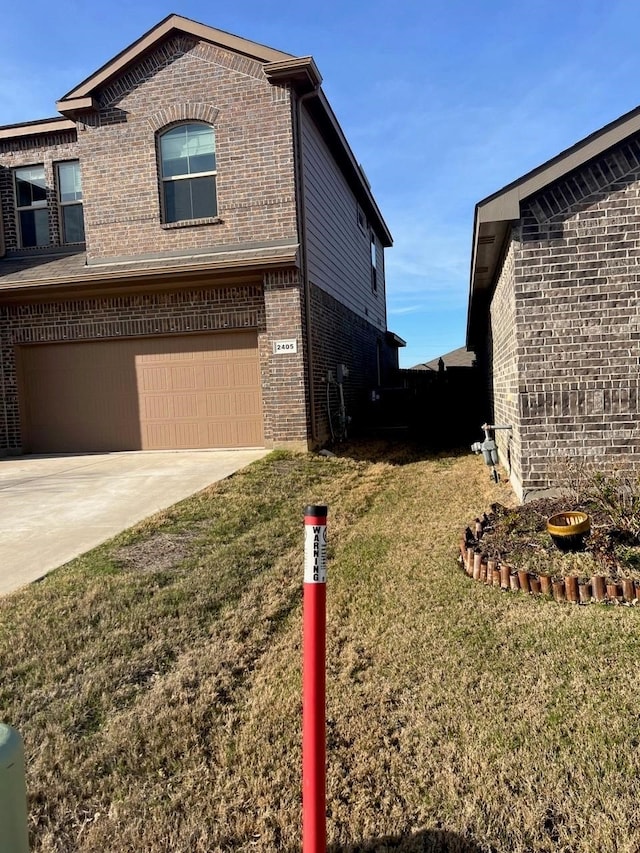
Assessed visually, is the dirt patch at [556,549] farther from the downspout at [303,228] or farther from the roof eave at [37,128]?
the roof eave at [37,128]

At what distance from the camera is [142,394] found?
11.4m

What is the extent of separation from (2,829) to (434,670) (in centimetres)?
235

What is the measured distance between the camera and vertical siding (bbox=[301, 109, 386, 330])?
11.4m

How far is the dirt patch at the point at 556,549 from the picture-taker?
14.9 feet

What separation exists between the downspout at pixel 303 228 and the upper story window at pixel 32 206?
6.30 meters

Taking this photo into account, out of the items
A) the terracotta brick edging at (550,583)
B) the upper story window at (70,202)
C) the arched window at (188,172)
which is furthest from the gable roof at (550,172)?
the upper story window at (70,202)

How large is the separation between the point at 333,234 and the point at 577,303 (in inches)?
326

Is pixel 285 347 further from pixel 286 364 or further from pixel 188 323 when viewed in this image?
pixel 188 323

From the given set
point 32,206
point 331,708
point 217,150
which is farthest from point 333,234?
point 331,708

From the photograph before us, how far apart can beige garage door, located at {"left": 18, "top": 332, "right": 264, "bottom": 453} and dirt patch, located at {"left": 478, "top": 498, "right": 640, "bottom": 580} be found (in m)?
6.17

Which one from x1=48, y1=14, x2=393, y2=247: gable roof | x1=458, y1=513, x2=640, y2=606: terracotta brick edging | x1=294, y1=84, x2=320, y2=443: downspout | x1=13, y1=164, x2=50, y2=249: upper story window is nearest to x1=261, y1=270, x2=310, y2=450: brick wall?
x1=294, y1=84, x2=320, y2=443: downspout

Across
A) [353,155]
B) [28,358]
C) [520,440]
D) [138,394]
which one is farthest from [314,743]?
[353,155]

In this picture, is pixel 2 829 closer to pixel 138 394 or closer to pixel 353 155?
pixel 138 394

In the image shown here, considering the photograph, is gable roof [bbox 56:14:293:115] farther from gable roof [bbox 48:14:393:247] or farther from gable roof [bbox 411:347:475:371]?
gable roof [bbox 411:347:475:371]
